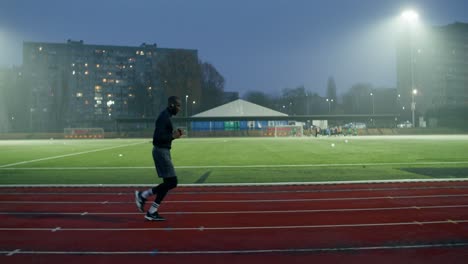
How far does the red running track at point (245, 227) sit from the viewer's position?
561 cm

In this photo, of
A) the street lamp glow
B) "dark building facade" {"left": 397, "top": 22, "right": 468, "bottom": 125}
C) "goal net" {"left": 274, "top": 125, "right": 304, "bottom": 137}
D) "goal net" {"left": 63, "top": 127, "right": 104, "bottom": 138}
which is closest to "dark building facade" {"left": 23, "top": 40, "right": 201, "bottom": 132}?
"goal net" {"left": 63, "top": 127, "right": 104, "bottom": 138}

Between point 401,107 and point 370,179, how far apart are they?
124 metres

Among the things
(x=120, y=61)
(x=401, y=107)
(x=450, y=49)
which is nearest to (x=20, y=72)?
(x=120, y=61)

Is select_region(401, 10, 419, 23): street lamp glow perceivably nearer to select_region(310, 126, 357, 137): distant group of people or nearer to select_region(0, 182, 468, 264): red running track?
select_region(310, 126, 357, 137): distant group of people

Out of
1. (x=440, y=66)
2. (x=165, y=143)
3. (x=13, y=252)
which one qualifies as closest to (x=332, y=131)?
(x=165, y=143)

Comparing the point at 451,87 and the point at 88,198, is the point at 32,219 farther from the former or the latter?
the point at 451,87

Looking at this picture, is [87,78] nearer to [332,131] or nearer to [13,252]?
[332,131]

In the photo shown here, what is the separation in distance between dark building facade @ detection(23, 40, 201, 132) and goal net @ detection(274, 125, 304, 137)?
5052 cm

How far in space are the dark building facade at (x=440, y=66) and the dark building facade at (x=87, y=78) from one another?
8313 cm

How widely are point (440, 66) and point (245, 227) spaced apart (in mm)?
141345

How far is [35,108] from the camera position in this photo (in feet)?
388

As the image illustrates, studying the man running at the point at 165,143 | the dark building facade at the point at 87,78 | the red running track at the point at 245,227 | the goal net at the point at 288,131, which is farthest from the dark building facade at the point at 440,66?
the man running at the point at 165,143

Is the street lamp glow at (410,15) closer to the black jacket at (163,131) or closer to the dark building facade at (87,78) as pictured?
the black jacket at (163,131)

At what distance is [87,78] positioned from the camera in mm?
127250
